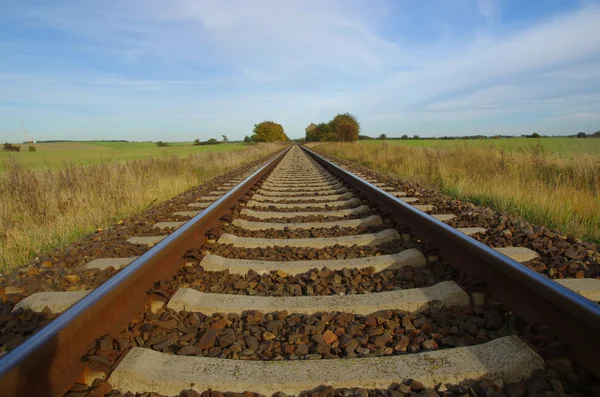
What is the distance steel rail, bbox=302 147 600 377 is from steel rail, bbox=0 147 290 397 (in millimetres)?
1860

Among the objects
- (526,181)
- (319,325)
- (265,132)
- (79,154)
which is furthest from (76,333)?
(265,132)

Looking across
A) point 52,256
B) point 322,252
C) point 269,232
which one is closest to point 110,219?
point 52,256

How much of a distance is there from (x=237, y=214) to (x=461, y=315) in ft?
9.69

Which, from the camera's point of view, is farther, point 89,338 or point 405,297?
point 405,297

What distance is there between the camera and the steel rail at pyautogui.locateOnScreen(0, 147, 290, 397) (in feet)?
3.90

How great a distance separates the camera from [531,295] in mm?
1708

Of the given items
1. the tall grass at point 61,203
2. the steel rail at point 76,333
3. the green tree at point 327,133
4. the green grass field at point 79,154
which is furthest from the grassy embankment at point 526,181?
the green tree at point 327,133

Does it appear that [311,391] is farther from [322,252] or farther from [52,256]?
[52,256]

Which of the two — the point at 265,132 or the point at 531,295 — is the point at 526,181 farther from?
the point at 265,132

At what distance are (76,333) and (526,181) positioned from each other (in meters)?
7.40

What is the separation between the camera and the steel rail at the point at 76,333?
119 centimetres

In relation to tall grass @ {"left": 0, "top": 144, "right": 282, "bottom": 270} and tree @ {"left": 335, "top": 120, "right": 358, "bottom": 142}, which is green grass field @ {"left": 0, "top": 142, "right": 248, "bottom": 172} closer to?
tall grass @ {"left": 0, "top": 144, "right": 282, "bottom": 270}

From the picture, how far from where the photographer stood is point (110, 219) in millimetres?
5551

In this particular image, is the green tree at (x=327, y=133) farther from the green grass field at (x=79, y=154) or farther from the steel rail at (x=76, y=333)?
the steel rail at (x=76, y=333)
